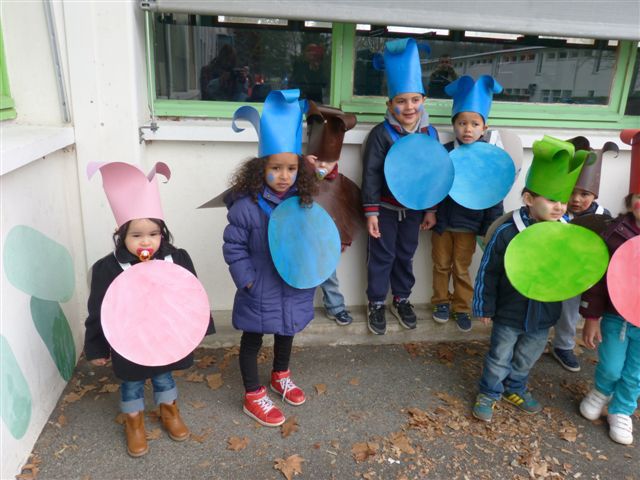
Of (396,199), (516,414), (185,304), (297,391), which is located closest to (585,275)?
(516,414)

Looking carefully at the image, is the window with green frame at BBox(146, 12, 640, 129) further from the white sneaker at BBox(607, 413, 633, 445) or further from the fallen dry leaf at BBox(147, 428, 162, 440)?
the white sneaker at BBox(607, 413, 633, 445)

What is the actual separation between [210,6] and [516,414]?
2.95 meters

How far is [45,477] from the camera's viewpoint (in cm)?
238

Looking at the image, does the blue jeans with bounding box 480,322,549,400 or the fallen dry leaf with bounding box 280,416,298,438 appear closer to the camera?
the fallen dry leaf with bounding box 280,416,298,438

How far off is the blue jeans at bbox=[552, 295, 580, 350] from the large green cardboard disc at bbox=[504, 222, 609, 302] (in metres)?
0.87

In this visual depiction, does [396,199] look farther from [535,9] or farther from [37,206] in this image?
[37,206]

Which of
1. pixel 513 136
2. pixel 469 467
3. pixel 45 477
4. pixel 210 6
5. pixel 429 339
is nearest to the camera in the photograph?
pixel 45 477

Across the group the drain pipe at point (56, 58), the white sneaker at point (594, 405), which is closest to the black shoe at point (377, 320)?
the white sneaker at point (594, 405)

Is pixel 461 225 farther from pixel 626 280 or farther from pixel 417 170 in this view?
pixel 626 280

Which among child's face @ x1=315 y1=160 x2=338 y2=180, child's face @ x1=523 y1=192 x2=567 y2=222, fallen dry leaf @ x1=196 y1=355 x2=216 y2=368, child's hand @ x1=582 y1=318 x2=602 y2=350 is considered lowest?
fallen dry leaf @ x1=196 y1=355 x2=216 y2=368

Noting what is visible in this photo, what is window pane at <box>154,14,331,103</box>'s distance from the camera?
127 inches

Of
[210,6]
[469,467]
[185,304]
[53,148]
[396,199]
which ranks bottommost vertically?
[469,467]

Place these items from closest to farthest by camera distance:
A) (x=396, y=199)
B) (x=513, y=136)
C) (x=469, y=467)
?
(x=469, y=467)
(x=396, y=199)
(x=513, y=136)

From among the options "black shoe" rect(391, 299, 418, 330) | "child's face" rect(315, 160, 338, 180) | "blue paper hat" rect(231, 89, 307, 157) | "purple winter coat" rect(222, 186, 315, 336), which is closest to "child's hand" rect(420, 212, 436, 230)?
"black shoe" rect(391, 299, 418, 330)
